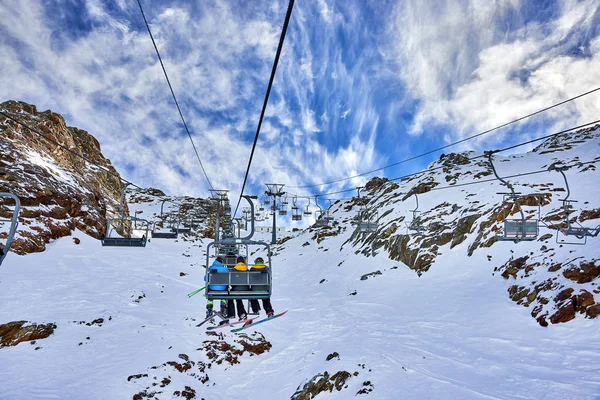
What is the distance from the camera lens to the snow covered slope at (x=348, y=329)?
44.5 ft

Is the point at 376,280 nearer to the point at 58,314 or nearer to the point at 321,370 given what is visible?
the point at 321,370

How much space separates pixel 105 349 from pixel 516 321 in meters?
22.2

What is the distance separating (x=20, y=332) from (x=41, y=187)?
2371 cm

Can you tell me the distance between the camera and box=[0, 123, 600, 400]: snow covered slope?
44.5 ft

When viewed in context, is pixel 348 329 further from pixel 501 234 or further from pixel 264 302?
pixel 501 234

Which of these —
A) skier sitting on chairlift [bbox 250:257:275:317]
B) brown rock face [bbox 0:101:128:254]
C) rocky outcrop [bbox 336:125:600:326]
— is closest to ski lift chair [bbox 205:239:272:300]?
skier sitting on chairlift [bbox 250:257:275:317]

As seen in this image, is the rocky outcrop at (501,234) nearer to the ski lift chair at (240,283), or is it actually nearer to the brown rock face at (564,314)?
the brown rock face at (564,314)

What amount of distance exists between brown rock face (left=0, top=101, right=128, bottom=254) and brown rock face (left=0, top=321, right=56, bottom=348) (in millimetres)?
11365

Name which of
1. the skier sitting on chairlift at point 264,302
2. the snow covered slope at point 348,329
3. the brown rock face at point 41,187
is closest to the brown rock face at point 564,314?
the snow covered slope at point 348,329

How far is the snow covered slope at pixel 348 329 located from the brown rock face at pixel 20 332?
398mm

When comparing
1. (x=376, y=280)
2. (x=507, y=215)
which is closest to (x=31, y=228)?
(x=376, y=280)

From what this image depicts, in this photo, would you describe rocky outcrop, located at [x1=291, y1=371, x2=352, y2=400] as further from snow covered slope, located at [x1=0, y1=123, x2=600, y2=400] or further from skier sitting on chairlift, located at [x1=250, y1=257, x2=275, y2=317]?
skier sitting on chairlift, located at [x1=250, y1=257, x2=275, y2=317]

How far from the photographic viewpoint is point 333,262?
46.8 metres

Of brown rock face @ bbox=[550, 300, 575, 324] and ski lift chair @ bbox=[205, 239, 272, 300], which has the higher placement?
ski lift chair @ bbox=[205, 239, 272, 300]
